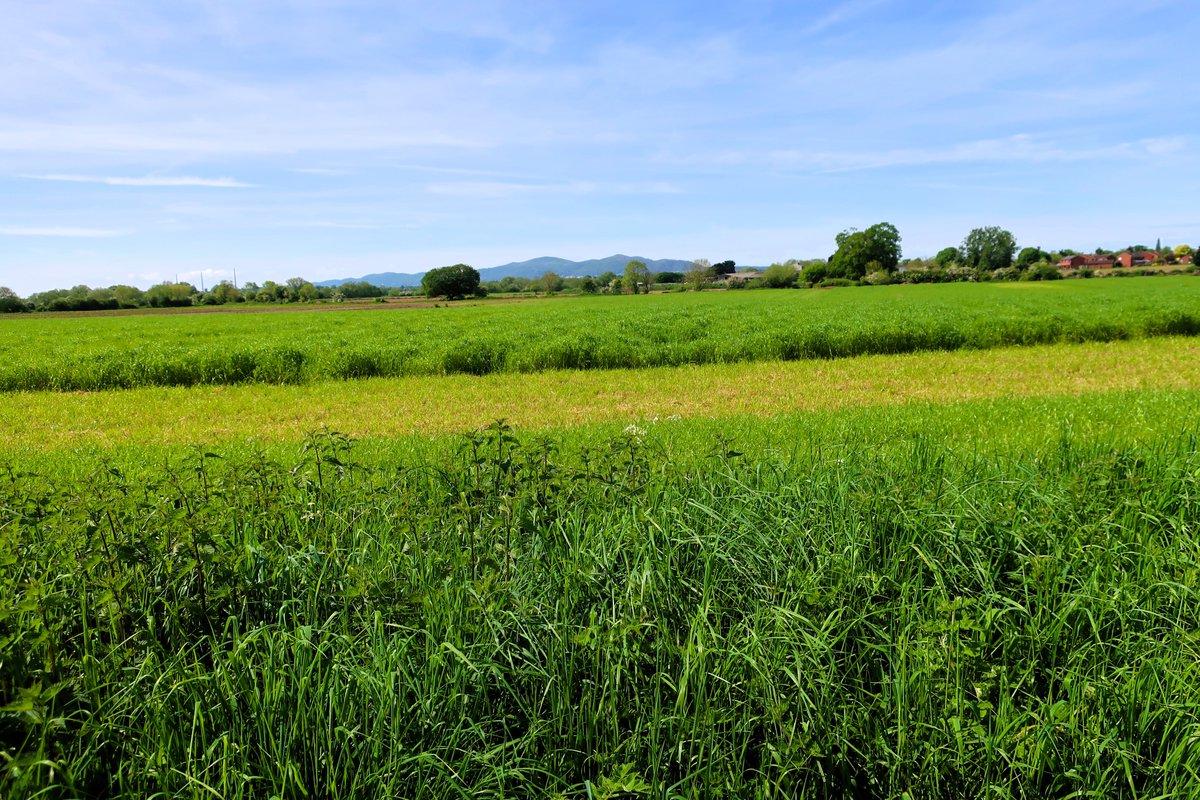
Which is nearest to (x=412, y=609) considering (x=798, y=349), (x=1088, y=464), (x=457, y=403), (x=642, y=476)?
A: (x=642, y=476)

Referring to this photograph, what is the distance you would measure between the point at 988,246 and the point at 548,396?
14347 centimetres

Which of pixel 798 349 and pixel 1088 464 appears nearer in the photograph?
pixel 1088 464

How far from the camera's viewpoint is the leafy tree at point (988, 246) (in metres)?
127

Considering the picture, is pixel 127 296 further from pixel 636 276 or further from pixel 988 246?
pixel 988 246

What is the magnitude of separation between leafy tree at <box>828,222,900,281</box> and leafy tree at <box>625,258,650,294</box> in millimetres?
29961

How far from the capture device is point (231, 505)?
13.6 ft

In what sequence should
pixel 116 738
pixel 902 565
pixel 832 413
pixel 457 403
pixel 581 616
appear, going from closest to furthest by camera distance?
pixel 116 738 < pixel 581 616 < pixel 902 565 < pixel 832 413 < pixel 457 403

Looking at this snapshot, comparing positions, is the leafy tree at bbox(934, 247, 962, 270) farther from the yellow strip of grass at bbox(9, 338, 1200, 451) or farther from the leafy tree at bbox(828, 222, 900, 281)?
the yellow strip of grass at bbox(9, 338, 1200, 451)

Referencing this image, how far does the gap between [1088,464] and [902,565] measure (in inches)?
80.5

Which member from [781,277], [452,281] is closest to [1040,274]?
[781,277]

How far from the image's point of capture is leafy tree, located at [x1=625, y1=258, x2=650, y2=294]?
99.0 m

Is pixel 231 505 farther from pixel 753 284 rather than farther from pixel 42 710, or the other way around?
pixel 753 284

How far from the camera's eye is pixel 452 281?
79.6 meters

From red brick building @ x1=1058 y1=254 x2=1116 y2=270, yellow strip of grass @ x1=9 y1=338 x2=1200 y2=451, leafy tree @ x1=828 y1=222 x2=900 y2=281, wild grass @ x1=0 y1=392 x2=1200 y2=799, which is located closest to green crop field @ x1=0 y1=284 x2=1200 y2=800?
wild grass @ x1=0 y1=392 x2=1200 y2=799
